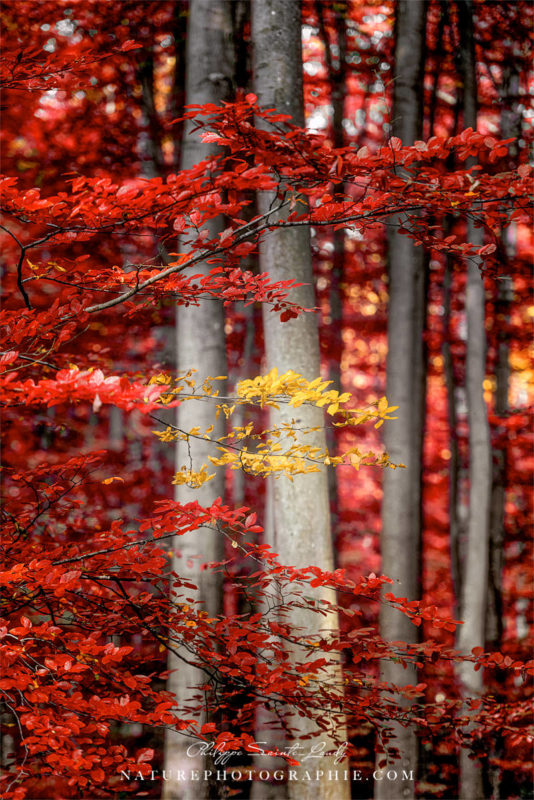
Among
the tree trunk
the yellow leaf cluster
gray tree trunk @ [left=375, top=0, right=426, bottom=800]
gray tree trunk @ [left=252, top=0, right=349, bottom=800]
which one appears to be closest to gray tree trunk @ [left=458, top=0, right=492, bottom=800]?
gray tree trunk @ [left=375, top=0, right=426, bottom=800]

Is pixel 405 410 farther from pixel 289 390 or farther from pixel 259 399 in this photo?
pixel 289 390

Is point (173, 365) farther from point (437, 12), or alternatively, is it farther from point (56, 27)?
point (437, 12)

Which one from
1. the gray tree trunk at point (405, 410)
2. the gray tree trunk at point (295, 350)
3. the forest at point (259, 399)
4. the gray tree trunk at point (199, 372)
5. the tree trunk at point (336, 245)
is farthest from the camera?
the tree trunk at point (336, 245)

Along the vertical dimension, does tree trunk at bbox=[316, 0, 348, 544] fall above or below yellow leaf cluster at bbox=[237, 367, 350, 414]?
above

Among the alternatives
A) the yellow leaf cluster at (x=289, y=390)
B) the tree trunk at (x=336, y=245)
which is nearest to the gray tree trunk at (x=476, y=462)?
the tree trunk at (x=336, y=245)

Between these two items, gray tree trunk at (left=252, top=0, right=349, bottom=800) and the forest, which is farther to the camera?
gray tree trunk at (left=252, top=0, right=349, bottom=800)

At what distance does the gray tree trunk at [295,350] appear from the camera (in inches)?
129

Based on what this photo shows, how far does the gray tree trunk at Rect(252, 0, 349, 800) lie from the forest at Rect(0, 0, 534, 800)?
0.02m

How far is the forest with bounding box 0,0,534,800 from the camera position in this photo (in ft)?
6.70

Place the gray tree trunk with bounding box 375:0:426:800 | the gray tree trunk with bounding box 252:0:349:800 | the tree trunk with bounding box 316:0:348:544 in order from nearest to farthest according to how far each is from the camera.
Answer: the gray tree trunk with bounding box 252:0:349:800, the gray tree trunk with bounding box 375:0:426:800, the tree trunk with bounding box 316:0:348:544

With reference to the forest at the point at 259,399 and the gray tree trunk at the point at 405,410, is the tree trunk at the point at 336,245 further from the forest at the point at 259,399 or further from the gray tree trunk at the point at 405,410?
the gray tree trunk at the point at 405,410

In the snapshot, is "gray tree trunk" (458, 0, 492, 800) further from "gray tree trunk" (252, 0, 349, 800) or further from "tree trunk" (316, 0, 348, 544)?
"gray tree trunk" (252, 0, 349, 800)

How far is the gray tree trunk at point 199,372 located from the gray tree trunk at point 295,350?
16.3 inches

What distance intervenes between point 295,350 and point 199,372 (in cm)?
69
